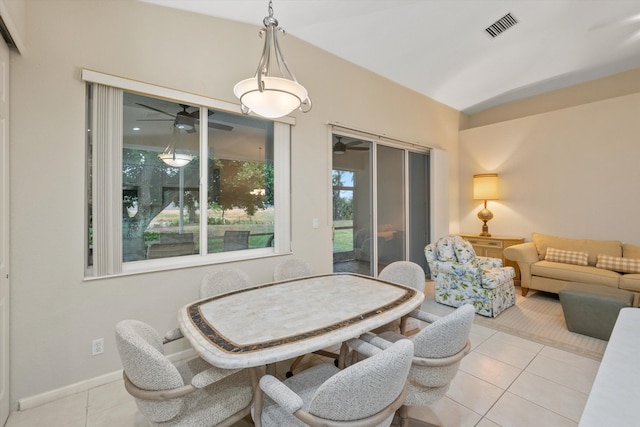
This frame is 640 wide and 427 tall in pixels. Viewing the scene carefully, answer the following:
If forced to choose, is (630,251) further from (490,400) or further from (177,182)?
(177,182)

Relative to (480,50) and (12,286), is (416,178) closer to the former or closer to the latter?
(480,50)

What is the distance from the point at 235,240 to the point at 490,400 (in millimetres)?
2530

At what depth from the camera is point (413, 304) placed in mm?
1779

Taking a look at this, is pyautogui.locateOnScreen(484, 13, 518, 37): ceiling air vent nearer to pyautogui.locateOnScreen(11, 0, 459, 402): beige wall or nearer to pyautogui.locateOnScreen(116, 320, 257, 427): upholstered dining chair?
pyautogui.locateOnScreen(11, 0, 459, 402): beige wall

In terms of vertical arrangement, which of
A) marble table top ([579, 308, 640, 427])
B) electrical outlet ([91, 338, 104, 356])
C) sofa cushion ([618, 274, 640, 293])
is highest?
marble table top ([579, 308, 640, 427])

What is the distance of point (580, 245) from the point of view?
4.00 metres

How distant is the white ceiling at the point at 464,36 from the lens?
9.01 feet

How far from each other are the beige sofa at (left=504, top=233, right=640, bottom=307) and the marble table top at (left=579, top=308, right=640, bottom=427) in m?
3.07

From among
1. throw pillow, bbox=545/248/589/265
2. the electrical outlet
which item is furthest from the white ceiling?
the electrical outlet

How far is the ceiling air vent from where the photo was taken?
3116mm

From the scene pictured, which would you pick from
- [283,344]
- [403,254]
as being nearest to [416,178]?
[403,254]

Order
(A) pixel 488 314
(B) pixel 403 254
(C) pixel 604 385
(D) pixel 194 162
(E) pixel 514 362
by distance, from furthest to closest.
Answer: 1. (B) pixel 403 254
2. (A) pixel 488 314
3. (D) pixel 194 162
4. (E) pixel 514 362
5. (C) pixel 604 385

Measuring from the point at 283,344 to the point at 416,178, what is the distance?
4380 millimetres

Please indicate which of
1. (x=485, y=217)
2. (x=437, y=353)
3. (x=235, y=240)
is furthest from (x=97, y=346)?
(x=485, y=217)
